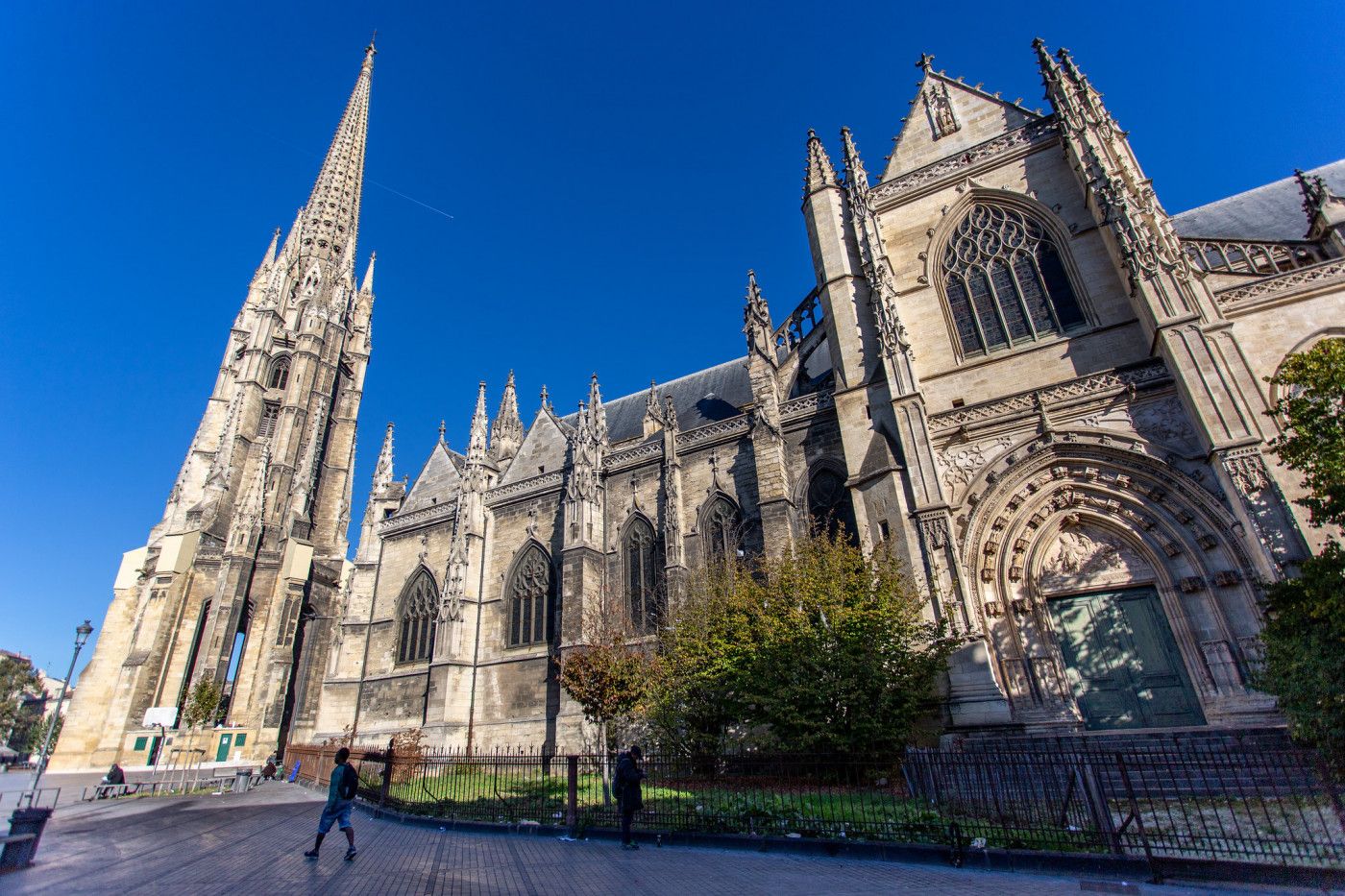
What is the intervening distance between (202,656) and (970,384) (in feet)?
97.2

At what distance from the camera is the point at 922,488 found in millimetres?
13180

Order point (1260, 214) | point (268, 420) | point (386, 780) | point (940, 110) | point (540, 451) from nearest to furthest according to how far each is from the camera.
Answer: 1. point (386, 780)
2. point (1260, 214)
3. point (940, 110)
4. point (540, 451)
5. point (268, 420)

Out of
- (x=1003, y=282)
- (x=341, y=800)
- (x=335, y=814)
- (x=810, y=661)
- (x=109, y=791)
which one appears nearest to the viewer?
(x=335, y=814)

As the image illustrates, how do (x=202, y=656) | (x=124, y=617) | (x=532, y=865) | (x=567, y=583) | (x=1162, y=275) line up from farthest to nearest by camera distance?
1. (x=124, y=617)
2. (x=202, y=656)
3. (x=567, y=583)
4. (x=1162, y=275)
5. (x=532, y=865)

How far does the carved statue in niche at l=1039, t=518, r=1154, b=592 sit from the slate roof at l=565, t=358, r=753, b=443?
10.6 metres

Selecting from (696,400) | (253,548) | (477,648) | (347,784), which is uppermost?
(696,400)

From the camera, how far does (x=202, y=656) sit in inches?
997

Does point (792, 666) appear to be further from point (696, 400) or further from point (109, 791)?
point (109, 791)

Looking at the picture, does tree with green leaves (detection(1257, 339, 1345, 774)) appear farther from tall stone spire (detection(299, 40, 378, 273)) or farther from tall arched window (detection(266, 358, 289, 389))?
tall stone spire (detection(299, 40, 378, 273))

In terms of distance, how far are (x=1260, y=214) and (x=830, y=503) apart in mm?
14700

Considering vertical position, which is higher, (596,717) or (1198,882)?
(596,717)

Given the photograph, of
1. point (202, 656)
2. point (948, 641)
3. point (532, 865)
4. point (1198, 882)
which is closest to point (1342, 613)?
point (1198, 882)

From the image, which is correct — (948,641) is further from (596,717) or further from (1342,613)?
(596,717)

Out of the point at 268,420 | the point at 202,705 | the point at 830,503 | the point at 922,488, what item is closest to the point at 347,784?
the point at 922,488
